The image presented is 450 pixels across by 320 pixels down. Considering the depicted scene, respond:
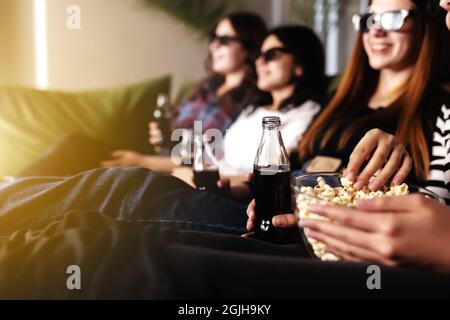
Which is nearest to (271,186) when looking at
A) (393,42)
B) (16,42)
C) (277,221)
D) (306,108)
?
(277,221)

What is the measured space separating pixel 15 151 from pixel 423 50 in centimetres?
116

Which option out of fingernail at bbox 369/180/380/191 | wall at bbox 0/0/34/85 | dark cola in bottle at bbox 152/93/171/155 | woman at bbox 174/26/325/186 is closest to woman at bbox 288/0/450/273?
fingernail at bbox 369/180/380/191

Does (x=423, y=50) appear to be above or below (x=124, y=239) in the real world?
above

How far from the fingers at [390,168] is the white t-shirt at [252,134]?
1.91 ft

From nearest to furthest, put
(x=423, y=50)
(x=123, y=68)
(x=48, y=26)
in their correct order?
(x=423, y=50) → (x=48, y=26) → (x=123, y=68)

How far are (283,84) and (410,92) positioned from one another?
0.54 m

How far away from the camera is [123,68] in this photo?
90.4 inches

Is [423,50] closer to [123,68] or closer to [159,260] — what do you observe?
[159,260]

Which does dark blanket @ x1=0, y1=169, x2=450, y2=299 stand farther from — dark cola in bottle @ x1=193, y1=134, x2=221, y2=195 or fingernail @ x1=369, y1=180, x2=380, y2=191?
dark cola in bottle @ x1=193, y1=134, x2=221, y2=195

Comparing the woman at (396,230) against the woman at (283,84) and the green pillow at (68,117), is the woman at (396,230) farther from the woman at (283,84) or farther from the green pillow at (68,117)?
the green pillow at (68,117)

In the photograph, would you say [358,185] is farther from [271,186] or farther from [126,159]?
[126,159]

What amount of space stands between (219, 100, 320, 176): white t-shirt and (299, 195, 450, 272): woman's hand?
78cm

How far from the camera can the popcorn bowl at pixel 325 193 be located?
0.58 m
